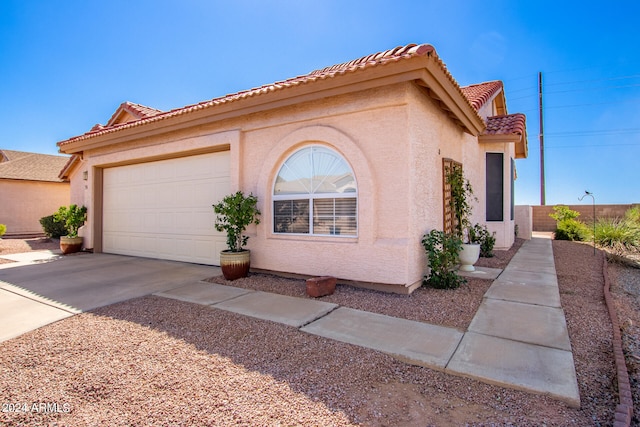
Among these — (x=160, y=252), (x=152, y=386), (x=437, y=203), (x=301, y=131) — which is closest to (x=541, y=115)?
(x=437, y=203)

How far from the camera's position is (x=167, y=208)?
9.66 metres

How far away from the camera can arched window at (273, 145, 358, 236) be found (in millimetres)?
6335

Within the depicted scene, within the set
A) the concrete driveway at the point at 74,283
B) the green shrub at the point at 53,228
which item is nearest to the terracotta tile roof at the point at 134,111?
the concrete driveway at the point at 74,283

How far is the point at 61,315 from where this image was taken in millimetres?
4832

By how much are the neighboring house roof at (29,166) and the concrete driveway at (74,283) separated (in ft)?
38.6

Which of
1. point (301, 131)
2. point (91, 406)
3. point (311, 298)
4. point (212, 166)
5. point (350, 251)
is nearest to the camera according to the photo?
point (91, 406)

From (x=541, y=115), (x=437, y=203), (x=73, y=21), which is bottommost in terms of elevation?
(x=437, y=203)

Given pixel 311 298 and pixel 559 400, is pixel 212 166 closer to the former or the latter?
pixel 311 298

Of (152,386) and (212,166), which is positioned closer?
(152,386)

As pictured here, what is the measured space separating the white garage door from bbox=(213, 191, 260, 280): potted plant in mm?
1476

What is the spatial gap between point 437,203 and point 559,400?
4716mm

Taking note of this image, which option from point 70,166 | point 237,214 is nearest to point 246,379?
point 237,214

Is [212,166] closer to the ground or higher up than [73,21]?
closer to the ground

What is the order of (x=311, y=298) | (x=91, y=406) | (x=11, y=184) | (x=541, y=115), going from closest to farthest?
1. (x=91, y=406)
2. (x=311, y=298)
3. (x=11, y=184)
4. (x=541, y=115)
